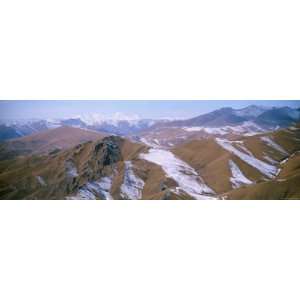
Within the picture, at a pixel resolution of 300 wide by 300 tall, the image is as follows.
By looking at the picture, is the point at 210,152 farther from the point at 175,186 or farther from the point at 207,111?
the point at 207,111

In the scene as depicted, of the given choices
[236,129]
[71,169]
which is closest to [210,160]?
[236,129]

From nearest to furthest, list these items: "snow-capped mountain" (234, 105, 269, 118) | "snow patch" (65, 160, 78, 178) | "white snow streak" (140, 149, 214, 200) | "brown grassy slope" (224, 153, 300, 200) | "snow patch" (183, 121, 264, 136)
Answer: "brown grassy slope" (224, 153, 300, 200)
"snow-capped mountain" (234, 105, 269, 118)
"white snow streak" (140, 149, 214, 200)
"snow patch" (183, 121, 264, 136)
"snow patch" (65, 160, 78, 178)

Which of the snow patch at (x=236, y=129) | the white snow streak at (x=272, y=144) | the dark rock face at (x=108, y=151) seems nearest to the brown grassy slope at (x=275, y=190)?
the white snow streak at (x=272, y=144)

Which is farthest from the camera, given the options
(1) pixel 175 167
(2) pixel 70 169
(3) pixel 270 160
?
(2) pixel 70 169

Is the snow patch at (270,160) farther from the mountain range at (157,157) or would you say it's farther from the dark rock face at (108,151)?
the dark rock face at (108,151)

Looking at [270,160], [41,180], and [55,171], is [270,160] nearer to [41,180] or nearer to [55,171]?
[55,171]

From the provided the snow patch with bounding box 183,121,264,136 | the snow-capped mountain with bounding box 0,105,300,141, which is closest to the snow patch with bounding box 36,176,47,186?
the snow-capped mountain with bounding box 0,105,300,141

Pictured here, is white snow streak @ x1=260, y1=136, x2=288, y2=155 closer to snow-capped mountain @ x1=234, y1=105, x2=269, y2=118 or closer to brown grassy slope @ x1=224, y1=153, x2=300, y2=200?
brown grassy slope @ x1=224, y1=153, x2=300, y2=200
